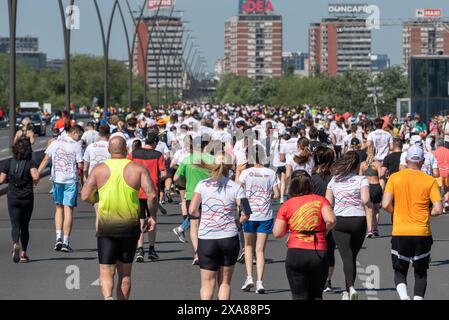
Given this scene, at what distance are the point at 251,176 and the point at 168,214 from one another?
9430 millimetres

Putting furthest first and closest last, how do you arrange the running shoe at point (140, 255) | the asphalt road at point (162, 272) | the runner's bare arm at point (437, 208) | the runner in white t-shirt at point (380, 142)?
the runner in white t-shirt at point (380, 142) < the running shoe at point (140, 255) < the asphalt road at point (162, 272) < the runner's bare arm at point (437, 208)

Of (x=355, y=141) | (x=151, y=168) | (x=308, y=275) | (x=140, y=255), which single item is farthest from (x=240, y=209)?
(x=355, y=141)

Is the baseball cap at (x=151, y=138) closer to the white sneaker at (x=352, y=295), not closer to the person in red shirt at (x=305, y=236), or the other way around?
the white sneaker at (x=352, y=295)

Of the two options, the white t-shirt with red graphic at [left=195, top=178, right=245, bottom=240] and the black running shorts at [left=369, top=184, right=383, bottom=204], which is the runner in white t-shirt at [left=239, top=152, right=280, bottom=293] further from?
the black running shorts at [left=369, top=184, right=383, bottom=204]

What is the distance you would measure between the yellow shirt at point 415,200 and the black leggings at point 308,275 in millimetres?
1581

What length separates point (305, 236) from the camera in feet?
33.9

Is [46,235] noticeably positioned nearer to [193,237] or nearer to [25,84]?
[193,237]

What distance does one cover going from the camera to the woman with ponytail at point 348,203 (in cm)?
1262

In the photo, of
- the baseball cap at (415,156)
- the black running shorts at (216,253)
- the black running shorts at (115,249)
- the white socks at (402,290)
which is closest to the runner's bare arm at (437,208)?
the baseball cap at (415,156)

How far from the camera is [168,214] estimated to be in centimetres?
2333

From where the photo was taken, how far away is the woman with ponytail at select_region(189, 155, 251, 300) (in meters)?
10.7

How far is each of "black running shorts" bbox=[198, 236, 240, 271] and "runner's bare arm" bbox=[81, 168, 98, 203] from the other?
117 centimetres

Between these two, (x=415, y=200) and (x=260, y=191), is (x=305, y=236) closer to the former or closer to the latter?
(x=415, y=200)

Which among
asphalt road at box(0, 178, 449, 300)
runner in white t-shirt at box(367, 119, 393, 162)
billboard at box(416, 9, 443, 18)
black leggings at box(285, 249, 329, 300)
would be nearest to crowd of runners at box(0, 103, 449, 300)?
black leggings at box(285, 249, 329, 300)
